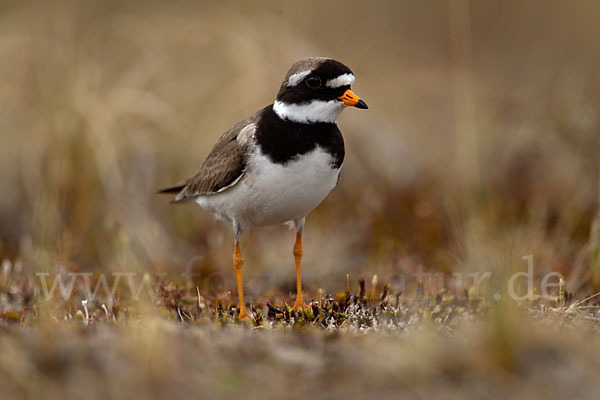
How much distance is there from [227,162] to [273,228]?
3389 mm

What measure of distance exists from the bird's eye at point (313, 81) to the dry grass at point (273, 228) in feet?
5.03

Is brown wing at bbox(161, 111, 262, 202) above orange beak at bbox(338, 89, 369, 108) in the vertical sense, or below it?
below

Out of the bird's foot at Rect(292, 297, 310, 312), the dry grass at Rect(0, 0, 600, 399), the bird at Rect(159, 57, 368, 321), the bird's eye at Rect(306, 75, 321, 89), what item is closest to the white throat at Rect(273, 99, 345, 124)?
the bird at Rect(159, 57, 368, 321)

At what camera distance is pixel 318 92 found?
500 cm

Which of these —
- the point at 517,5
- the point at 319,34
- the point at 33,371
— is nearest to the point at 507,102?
the point at 319,34

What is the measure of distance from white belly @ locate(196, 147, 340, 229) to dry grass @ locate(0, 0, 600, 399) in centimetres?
75

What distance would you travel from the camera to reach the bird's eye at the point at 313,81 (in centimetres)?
498

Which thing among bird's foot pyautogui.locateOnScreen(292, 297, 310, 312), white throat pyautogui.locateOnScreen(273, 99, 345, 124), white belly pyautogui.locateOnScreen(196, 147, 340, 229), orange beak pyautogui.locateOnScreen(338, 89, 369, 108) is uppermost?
orange beak pyautogui.locateOnScreen(338, 89, 369, 108)

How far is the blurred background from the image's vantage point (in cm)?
720

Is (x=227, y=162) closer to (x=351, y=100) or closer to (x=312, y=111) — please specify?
(x=312, y=111)

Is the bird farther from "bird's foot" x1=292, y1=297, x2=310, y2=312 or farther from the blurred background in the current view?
the blurred background

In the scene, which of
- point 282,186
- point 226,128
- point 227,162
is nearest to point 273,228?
point 226,128

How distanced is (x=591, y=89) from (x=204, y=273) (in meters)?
5.04

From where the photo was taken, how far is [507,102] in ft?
30.6
